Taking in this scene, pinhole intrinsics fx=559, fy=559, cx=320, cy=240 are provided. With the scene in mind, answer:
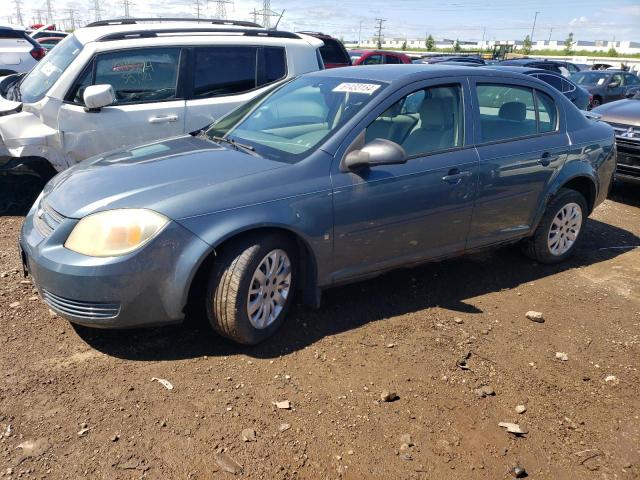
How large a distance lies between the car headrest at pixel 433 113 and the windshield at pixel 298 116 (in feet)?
1.36

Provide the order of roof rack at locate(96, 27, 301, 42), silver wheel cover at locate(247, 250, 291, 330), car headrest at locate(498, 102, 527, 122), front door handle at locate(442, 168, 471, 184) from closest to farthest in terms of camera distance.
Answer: silver wheel cover at locate(247, 250, 291, 330) → front door handle at locate(442, 168, 471, 184) → car headrest at locate(498, 102, 527, 122) → roof rack at locate(96, 27, 301, 42)

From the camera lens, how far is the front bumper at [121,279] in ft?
9.64

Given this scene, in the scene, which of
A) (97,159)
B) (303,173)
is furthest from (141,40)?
(303,173)

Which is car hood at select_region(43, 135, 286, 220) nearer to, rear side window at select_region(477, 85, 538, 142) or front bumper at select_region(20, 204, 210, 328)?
front bumper at select_region(20, 204, 210, 328)

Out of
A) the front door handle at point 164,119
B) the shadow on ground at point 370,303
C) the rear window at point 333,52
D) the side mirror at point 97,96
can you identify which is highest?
the rear window at point 333,52

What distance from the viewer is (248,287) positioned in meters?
3.20

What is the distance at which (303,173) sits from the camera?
3393 millimetres

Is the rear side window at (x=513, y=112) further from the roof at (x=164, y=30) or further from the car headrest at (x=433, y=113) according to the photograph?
the roof at (x=164, y=30)

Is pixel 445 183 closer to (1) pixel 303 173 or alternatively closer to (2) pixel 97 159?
(1) pixel 303 173

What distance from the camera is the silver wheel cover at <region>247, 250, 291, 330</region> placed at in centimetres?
330

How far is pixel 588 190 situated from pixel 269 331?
3.38 meters

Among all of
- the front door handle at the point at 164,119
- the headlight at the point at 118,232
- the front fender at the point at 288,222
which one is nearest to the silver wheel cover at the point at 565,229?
the front fender at the point at 288,222

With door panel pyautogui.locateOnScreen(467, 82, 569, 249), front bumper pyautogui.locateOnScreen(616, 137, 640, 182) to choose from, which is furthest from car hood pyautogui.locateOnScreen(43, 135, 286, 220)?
front bumper pyautogui.locateOnScreen(616, 137, 640, 182)

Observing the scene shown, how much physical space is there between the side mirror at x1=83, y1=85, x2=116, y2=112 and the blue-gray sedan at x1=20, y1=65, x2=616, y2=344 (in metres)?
1.37
